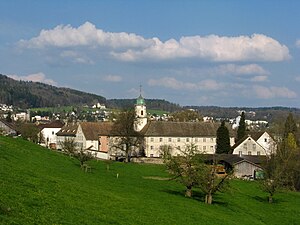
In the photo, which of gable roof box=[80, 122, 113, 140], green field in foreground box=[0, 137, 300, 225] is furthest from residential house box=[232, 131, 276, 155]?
green field in foreground box=[0, 137, 300, 225]

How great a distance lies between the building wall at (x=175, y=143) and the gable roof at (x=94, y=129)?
35.4ft

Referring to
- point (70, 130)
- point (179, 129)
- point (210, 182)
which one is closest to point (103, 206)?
point (210, 182)

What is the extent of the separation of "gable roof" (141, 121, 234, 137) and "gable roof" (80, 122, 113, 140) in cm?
917

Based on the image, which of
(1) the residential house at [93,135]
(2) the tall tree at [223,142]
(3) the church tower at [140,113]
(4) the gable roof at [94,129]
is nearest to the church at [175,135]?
(3) the church tower at [140,113]

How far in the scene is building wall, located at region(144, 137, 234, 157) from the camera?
105 meters

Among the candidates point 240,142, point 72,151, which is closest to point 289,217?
point 72,151

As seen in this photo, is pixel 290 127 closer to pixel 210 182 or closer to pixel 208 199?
pixel 208 199

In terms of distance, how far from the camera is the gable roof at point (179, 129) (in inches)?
4183

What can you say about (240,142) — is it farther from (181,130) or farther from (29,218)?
(29,218)

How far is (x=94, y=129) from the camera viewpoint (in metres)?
112

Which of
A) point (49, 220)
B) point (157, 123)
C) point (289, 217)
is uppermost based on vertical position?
point (157, 123)

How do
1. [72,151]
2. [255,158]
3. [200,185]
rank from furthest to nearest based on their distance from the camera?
[255,158]
[72,151]
[200,185]

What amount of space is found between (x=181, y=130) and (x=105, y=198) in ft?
258

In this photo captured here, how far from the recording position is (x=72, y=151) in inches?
2569
